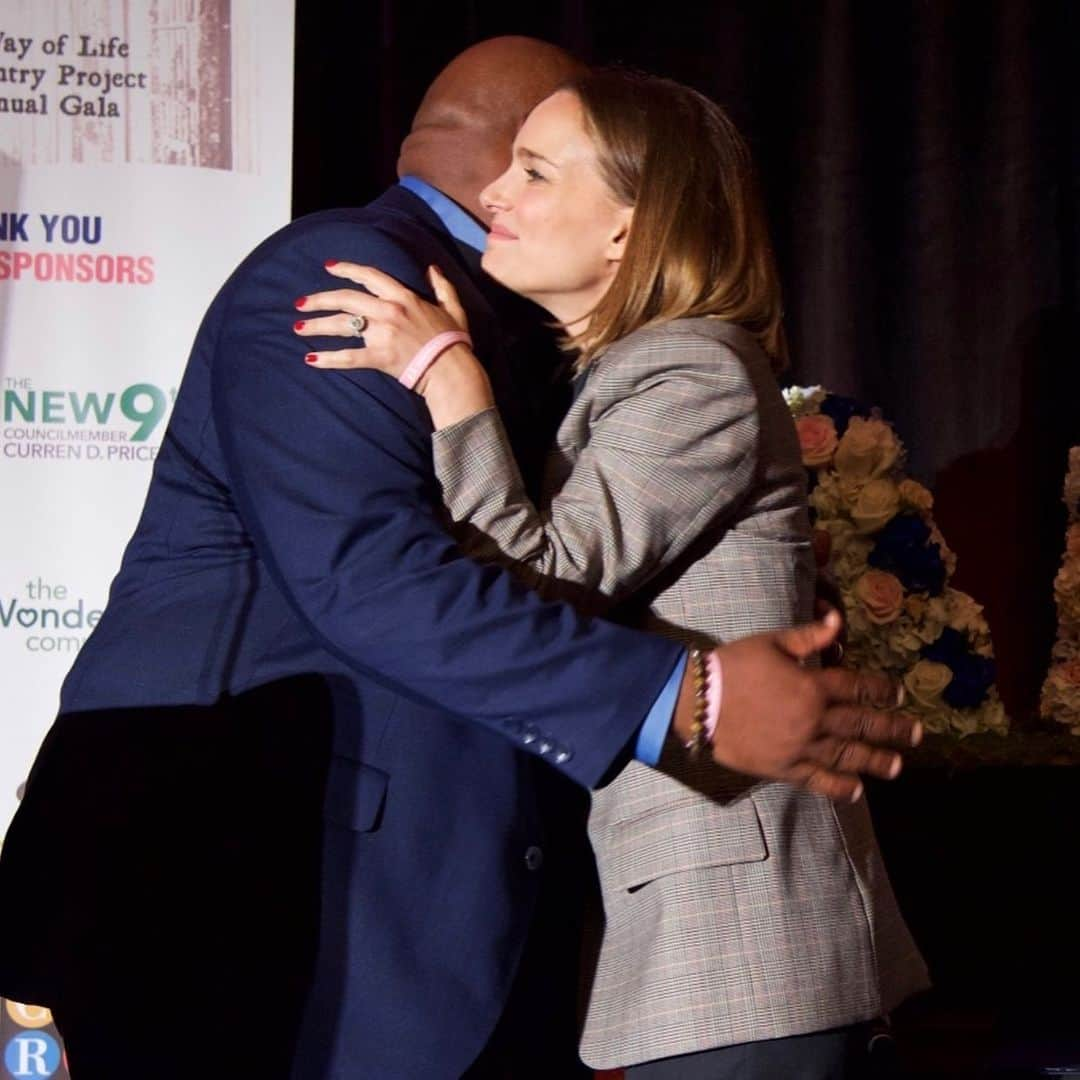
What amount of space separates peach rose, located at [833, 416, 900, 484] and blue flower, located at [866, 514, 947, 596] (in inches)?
4.2

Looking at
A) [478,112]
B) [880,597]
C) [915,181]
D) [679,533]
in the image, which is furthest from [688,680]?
[915,181]

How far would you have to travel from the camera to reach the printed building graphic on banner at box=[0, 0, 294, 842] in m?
3.15

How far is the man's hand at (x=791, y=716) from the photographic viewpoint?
1452 mm

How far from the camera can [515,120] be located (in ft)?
6.70

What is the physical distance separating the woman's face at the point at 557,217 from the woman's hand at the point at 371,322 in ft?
0.86

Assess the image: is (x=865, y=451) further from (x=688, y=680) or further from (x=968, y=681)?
(x=688, y=680)

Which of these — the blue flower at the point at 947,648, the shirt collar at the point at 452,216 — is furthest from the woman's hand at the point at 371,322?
the blue flower at the point at 947,648

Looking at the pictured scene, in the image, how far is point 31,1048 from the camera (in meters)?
3.13

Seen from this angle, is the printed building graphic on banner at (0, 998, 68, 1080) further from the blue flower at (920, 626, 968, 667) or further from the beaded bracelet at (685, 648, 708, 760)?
the beaded bracelet at (685, 648, 708, 760)

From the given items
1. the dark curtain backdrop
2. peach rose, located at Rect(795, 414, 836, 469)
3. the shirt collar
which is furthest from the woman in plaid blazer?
the dark curtain backdrop

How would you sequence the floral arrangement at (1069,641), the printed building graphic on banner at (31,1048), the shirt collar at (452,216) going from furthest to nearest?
the floral arrangement at (1069,641)
the printed building graphic on banner at (31,1048)
the shirt collar at (452,216)

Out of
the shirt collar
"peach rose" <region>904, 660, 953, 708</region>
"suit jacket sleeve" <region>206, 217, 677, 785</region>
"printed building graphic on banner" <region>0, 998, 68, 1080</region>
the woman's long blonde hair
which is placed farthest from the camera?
"peach rose" <region>904, 660, 953, 708</region>

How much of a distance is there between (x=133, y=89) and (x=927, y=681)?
6.23 feet

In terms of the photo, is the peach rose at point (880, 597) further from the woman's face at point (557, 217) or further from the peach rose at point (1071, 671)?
the woman's face at point (557, 217)
